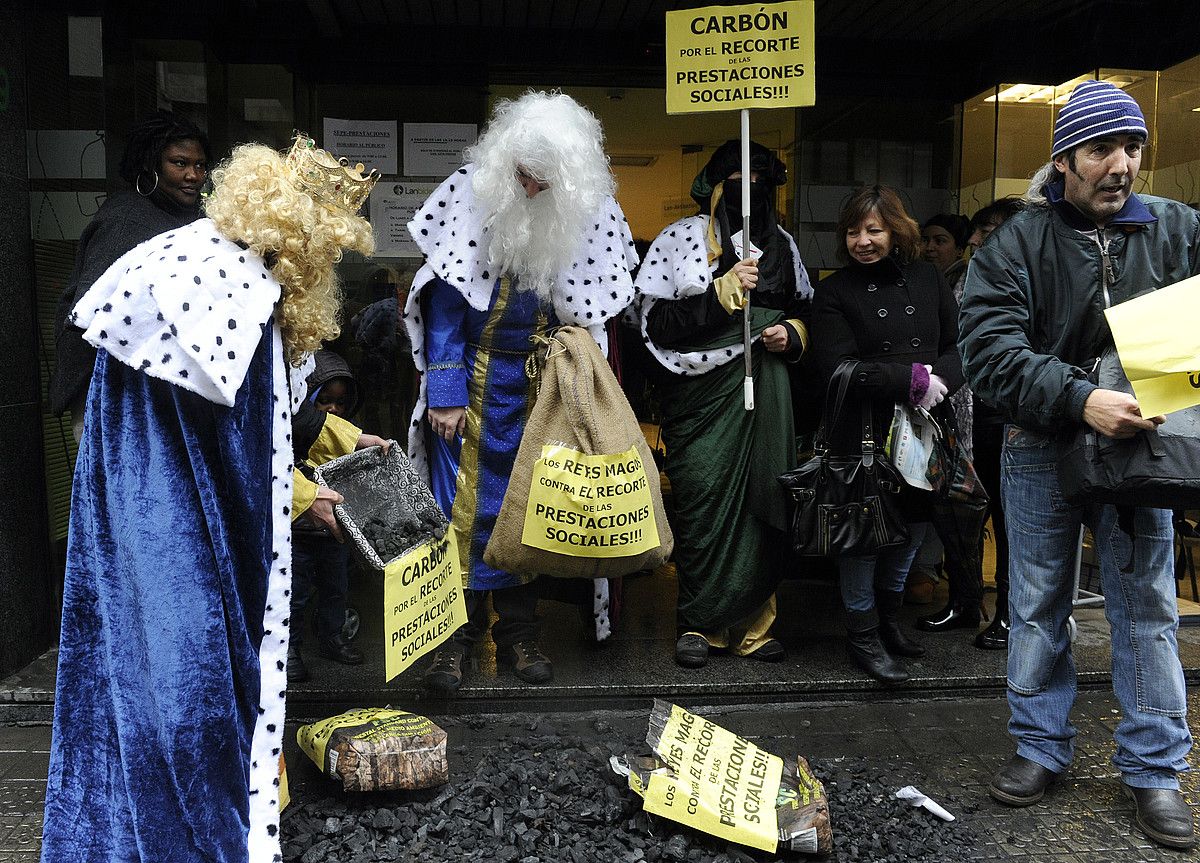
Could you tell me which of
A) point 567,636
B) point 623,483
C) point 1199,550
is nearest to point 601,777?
point 623,483

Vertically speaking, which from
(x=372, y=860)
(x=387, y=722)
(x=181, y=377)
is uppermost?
(x=181, y=377)

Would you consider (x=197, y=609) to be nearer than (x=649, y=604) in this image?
Yes

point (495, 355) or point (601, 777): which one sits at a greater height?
point (495, 355)

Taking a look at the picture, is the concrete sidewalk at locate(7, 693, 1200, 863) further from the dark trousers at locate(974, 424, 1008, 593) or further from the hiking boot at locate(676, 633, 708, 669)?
the dark trousers at locate(974, 424, 1008, 593)

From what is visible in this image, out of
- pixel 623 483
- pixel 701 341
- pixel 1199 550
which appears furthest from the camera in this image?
pixel 1199 550

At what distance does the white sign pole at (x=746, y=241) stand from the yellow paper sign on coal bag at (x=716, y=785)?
4.76 ft

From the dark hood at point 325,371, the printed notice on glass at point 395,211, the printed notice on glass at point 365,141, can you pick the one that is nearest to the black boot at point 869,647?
the dark hood at point 325,371

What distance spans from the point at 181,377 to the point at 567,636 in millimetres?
2670

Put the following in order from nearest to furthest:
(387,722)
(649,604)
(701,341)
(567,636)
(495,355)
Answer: (387,722)
(495,355)
(701,341)
(567,636)
(649,604)

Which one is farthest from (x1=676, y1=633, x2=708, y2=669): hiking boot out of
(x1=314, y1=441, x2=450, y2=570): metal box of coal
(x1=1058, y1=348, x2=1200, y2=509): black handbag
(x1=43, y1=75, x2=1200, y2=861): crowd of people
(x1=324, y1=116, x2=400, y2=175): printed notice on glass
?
(x1=324, y1=116, x2=400, y2=175): printed notice on glass

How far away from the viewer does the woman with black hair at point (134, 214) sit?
3668mm

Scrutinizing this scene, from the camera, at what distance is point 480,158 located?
3.89 metres

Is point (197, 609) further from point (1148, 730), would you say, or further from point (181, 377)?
point (1148, 730)

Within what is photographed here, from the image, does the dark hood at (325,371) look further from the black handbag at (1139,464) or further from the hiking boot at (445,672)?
the black handbag at (1139,464)
